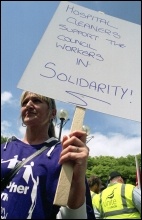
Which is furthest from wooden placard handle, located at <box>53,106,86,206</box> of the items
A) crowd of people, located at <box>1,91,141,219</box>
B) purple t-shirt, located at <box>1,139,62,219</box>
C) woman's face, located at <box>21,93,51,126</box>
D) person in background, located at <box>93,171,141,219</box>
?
person in background, located at <box>93,171,141,219</box>

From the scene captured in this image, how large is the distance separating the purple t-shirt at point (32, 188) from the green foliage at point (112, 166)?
40.5 m

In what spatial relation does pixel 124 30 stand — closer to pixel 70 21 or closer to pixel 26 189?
pixel 70 21

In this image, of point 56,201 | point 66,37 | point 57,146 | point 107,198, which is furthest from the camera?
point 107,198

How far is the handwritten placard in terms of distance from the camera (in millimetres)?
1437

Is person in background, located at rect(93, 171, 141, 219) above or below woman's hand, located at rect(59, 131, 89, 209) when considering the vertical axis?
above

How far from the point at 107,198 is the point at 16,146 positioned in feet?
9.91

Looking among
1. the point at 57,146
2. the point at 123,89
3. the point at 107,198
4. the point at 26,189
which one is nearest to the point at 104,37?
the point at 123,89

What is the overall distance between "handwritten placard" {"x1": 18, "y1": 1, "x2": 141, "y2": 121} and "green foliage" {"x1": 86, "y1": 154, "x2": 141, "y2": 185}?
40165mm

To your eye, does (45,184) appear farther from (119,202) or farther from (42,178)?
(119,202)

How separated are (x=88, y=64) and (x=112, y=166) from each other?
4516 centimetres

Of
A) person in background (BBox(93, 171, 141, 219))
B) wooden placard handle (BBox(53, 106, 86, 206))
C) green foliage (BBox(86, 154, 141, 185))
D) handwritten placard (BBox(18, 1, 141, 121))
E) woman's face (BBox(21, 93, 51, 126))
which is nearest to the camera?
wooden placard handle (BBox(53, 106, 86, 206))

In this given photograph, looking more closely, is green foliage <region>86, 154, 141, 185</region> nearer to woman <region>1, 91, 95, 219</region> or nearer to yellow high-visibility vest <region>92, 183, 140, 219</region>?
yellow high-visibility vest <region>92, 183, 140, 219</region>

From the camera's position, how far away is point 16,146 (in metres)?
1.45

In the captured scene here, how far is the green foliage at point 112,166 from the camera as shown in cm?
4156
